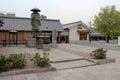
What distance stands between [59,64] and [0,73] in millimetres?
2992

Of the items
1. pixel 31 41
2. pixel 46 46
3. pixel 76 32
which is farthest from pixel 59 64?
pixel 76 32

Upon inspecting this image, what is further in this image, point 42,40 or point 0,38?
point 0,38

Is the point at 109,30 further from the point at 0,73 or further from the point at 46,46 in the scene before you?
the point at 0,73

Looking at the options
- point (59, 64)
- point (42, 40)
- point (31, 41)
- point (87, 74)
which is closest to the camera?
point (87, 74)

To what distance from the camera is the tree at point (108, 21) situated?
3212 centimetres

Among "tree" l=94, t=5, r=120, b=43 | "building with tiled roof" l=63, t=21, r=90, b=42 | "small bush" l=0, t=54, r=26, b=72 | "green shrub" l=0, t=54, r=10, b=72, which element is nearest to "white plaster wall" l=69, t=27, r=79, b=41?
Answer: "building with tiled roof" l=63, t=21, r=90, b=42

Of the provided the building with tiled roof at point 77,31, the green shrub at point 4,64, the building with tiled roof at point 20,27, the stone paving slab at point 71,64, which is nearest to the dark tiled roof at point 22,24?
the building with tiled roof at point 20,27

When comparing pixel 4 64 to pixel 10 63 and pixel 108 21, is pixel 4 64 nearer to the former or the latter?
pixel 10 63

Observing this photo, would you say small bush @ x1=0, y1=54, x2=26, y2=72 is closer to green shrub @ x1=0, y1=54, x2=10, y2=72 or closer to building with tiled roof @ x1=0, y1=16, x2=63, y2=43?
green shrub @ x1=0, y1=54, x2=10, y2=72

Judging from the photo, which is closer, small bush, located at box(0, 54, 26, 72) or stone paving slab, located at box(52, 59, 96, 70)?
small bush, located at box(0, 54, 26, 72)

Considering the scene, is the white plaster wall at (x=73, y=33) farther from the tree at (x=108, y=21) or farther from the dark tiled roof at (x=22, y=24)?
the dark tiled roof at (x=22, y=24)

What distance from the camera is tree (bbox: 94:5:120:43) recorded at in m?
32.1

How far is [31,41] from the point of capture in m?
17.0

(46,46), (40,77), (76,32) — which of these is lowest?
(40,77)
